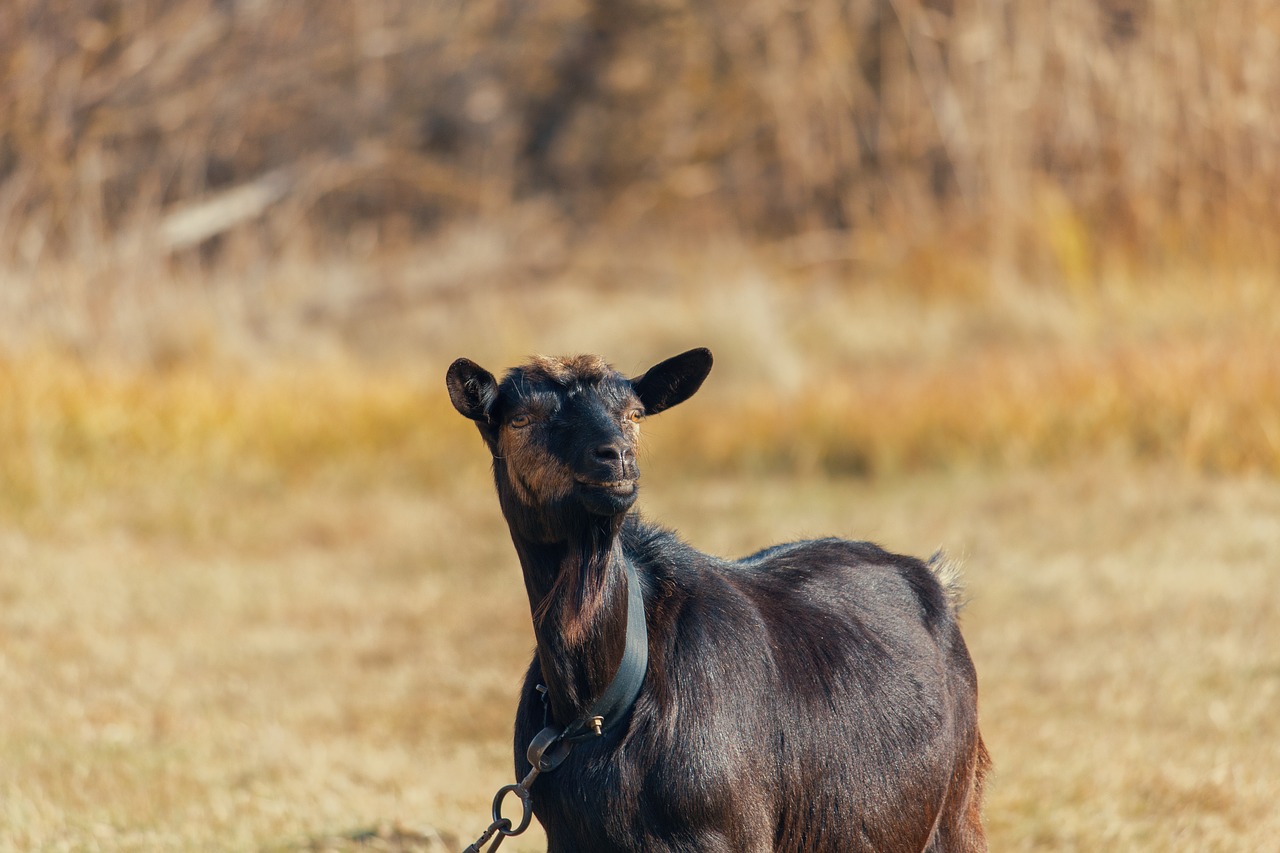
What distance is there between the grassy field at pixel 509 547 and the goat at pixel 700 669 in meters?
1.93

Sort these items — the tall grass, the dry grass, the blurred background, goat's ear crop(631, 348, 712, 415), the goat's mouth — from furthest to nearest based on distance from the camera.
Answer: the tall grass → the blurred background → the dry grass → goat's ear crop(631, 348, 712, 415) → the goat's mouth

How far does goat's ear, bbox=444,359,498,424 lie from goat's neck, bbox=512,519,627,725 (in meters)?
0.32

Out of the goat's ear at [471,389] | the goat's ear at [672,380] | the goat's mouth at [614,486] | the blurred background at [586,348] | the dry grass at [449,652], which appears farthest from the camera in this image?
the blurred background at [586,348]

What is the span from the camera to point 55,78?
49.0ft

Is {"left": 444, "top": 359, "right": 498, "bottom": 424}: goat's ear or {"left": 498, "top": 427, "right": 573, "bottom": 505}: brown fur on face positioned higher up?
{"left": 444, "top": 359, "right": 498, "bottom": 424}: goat's ear

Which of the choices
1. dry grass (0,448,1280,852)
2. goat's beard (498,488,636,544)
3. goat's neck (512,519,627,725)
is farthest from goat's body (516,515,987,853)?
dry grass (0,448,1280,852)

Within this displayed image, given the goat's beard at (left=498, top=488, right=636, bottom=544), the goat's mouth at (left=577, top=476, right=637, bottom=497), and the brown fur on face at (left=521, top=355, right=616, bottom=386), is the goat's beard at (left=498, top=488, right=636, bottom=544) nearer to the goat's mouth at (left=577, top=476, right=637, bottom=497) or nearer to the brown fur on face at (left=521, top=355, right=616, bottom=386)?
the goat's mouth at (left=577, top=476, right=637, bottom=497)

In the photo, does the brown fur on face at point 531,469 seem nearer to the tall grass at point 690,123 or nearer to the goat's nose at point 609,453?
the goat's nose at point 609,453

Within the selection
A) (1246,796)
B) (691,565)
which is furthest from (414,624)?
(691,565)

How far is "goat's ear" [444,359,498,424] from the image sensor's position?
11.6 ft

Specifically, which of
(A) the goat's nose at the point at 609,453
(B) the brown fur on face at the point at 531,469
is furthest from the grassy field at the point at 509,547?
(A) the goat's nose at the point at 609,453

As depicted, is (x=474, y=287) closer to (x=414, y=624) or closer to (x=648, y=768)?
(x=414, y=624)

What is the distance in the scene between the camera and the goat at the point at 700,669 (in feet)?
11.8

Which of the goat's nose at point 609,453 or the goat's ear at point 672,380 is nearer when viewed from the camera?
the goat's nose at point 609,453
